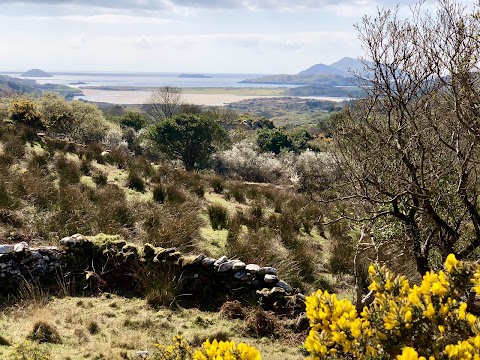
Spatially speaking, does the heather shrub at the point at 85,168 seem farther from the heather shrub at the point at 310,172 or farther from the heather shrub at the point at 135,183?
the heather shrub at the point at 310,172

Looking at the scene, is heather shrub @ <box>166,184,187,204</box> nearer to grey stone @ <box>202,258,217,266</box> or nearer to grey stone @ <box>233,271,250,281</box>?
grey stone @ <box>202,258,217,266</box>

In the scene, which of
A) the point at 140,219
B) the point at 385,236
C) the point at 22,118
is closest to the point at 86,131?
the point at 22,118

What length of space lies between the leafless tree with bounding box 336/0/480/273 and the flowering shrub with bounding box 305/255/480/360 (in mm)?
3199

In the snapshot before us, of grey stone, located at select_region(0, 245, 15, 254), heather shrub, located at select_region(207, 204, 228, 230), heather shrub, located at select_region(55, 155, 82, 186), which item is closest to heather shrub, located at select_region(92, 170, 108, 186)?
heather shrub, located at select_region(55, 155, 82, 186)

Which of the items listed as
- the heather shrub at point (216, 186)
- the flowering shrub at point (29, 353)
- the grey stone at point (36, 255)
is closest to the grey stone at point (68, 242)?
the grey stone at point (36, 255)

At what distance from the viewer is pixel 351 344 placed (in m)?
2.12

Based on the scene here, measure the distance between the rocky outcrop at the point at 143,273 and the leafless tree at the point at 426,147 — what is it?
1.80 meters

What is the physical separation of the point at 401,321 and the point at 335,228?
951cm

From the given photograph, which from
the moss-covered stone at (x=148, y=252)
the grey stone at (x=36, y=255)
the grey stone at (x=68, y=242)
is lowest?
the moss-covered stone at (x=148, y=252)

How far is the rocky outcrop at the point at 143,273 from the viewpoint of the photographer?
21.0 ft

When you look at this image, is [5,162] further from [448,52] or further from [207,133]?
[207,133]

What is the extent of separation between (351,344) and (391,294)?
350mm

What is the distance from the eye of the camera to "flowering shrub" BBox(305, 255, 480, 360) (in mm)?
2053

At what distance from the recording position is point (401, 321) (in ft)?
6.61
